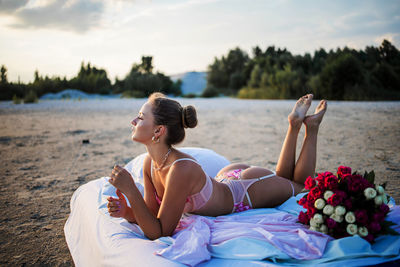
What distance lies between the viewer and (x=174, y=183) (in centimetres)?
203

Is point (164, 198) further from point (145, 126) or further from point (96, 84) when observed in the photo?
point (96, 84)

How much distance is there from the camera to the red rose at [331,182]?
202 cm

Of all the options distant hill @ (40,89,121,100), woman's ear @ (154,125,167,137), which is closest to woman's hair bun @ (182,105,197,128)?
woman's ear @ (154,125,167,137)

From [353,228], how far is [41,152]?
669cm

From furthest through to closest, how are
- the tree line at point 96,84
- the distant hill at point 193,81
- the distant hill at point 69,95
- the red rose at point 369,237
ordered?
1. the distant hill at point 193,81
2. the distant hill at point 69,95
3. the tree line at point 96,84
4. the red rose at point 369,237

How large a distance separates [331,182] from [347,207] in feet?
0.61

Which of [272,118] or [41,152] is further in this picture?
Answer: [272,118]

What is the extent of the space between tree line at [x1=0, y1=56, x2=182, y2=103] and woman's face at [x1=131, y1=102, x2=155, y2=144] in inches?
641

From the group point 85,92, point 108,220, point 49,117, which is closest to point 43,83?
point 85,92

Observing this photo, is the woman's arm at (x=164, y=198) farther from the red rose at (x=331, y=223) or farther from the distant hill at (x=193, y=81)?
the distant hill at (x=193, y=81)

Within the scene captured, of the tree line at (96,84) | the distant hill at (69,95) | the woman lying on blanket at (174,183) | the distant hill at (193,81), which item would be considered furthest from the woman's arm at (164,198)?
the distant hill at (193,81)

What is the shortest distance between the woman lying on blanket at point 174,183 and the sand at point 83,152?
1.01 metres

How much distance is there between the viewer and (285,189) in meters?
2.92

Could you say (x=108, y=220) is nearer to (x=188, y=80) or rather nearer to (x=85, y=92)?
(x=85, y=92)
